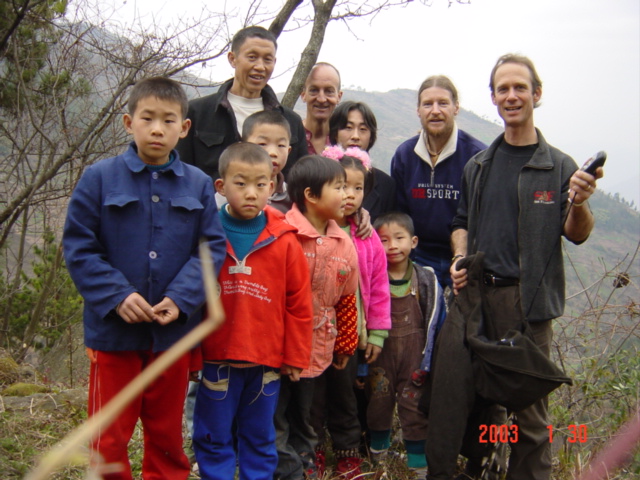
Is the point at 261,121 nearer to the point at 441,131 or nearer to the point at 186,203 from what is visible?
the point at 186,203

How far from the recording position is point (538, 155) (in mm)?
2947

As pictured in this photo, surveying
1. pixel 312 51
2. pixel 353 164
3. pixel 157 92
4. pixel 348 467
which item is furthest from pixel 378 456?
pixel 312 51

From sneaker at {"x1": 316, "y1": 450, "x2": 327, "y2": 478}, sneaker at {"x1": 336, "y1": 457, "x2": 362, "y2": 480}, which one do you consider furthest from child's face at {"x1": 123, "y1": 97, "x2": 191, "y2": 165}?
sneaker at {"x1": 336, "y1": 457, "x2": 362, "y2": 480}

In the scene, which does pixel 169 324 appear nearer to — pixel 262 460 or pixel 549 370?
pixel 262 460

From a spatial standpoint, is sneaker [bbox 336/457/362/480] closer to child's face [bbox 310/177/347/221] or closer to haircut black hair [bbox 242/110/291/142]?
child's face [bbox 310/177/347/221]

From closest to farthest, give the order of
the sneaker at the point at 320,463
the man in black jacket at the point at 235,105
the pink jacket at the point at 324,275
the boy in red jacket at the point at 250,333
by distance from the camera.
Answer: the boy in red jacket at the point at 250,333
the pink jacket at the point at 324,275
the sneaker at the point at 320,463
the man in black jacket at the point at 235,105

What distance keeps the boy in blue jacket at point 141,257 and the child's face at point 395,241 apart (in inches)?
48.3

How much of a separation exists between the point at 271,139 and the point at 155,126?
2.63ft

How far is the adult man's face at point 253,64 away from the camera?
3.29m

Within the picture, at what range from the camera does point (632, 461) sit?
3480 millimetres

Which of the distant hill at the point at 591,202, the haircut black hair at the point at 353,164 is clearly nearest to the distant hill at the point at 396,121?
the distant hill at the point at 591,202

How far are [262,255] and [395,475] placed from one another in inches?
63.0

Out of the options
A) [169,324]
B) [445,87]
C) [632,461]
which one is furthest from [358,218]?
[632,461]
